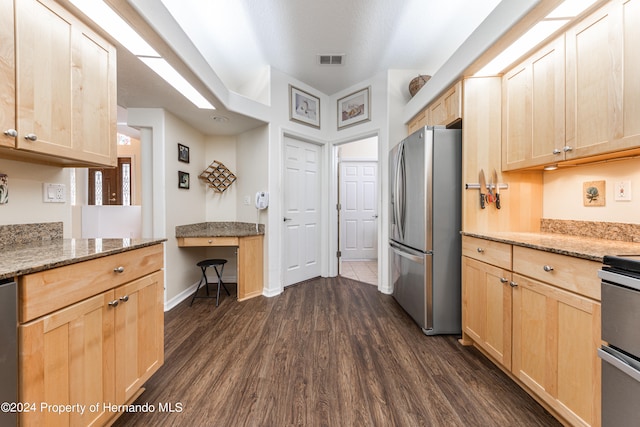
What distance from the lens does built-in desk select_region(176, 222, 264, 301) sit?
2879 millimetres

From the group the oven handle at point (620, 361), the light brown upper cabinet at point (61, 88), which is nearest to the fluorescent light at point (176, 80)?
the light brown upper cabinet at point (61, 88)

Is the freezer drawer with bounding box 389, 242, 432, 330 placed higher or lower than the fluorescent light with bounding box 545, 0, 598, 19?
lower

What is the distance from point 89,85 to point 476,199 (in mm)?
2665

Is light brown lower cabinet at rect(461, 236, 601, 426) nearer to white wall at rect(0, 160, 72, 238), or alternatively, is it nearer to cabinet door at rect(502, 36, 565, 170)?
cabinet door at rect(502, 36, 565, 170)

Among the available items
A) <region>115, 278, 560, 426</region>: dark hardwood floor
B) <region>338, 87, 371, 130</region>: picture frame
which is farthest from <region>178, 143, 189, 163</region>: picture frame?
<region>338, 87, 371, 130</region>: picture frame

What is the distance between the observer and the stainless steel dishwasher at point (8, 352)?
2.40ft

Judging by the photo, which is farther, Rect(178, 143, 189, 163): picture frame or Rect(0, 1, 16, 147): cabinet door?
Rect(178, 143, 189, 163): picture frame

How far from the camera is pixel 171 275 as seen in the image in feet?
9.08

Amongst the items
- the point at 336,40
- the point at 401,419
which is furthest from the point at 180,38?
the point at 401,419

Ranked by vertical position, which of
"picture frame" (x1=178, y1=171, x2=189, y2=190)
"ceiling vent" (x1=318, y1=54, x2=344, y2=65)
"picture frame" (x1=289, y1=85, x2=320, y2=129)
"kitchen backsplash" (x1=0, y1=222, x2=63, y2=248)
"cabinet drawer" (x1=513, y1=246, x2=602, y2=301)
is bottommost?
"cabinet drawer" (x1=513, y1=246, x2=602, y2=301)

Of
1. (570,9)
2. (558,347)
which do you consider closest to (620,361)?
(558,347)

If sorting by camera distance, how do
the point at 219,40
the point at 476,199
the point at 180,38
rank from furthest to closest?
the point at 219,40
the point at 476,199
the point at 180,38

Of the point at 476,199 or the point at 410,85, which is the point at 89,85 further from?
the point at 410,85

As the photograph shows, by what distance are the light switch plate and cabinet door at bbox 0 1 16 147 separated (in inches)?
123
